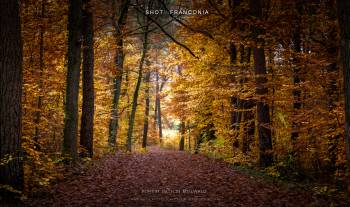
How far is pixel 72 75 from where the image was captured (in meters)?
11.2

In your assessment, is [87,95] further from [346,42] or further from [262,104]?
[346,42]

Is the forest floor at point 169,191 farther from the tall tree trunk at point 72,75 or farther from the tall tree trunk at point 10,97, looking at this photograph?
the tall tree trunk at point 72,75

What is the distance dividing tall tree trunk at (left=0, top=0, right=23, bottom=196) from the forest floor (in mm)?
789

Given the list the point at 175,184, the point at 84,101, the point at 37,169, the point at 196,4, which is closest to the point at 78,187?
the point at 37,169

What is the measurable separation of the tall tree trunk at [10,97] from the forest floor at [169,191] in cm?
79

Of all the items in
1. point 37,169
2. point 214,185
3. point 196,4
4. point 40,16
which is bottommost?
point 214,185

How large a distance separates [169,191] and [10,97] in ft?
14.2

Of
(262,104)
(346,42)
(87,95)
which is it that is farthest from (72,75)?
(346,42)

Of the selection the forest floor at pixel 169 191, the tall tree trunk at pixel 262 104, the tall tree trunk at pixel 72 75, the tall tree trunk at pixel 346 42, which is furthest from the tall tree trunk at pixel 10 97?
the tall tree trunk at pixel 262 104

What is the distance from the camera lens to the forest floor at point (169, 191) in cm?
708

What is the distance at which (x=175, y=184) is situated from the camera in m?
9.17

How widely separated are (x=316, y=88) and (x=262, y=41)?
2.77m

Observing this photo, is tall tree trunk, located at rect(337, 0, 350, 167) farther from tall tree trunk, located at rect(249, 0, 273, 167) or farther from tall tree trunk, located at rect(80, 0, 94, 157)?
tall tree trunk, located at rect(80, 0, 94, 157)

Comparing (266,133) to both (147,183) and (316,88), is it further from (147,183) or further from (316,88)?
(147,183)
